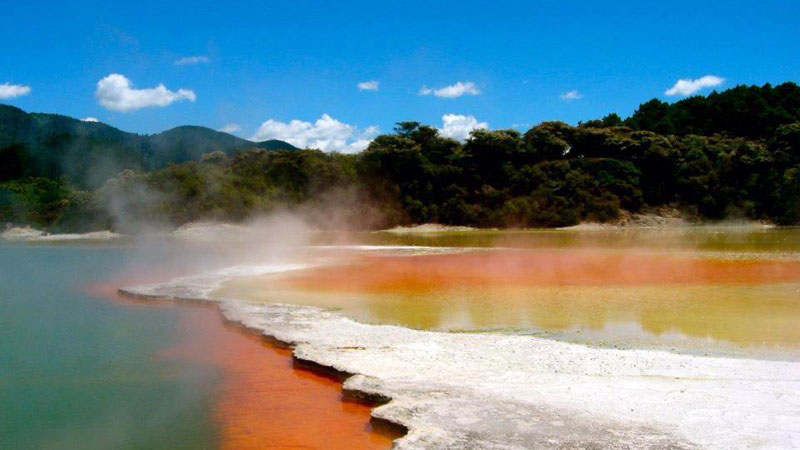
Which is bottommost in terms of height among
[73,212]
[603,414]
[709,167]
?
[603,414]

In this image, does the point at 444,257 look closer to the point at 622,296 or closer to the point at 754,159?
the point at 622,296

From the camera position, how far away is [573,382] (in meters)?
6.77

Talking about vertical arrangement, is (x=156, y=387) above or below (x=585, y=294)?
below

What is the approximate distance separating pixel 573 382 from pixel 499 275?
10.0 metres

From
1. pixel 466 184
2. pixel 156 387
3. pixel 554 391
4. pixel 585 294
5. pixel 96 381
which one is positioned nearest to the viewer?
pixel 554 391

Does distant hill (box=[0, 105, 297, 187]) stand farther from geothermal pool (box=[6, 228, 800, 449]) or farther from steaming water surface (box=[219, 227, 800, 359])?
geothermal pool (box=[6, 228, 800, 449])

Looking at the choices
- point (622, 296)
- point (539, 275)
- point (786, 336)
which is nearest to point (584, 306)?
point (622, 296)

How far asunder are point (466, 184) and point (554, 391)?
40749 millimetres

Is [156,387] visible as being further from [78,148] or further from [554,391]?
[78,148]

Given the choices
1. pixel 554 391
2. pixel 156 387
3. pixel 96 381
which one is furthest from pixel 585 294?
pixel 96 381

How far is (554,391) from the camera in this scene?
255 inches

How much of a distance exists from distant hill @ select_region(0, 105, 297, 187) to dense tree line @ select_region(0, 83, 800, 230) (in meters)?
1.39

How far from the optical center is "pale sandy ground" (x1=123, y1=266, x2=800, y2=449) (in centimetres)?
529

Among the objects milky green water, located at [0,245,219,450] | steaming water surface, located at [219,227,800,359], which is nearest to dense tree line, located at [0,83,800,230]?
steaming water surface, located at [219,227,800,359]
